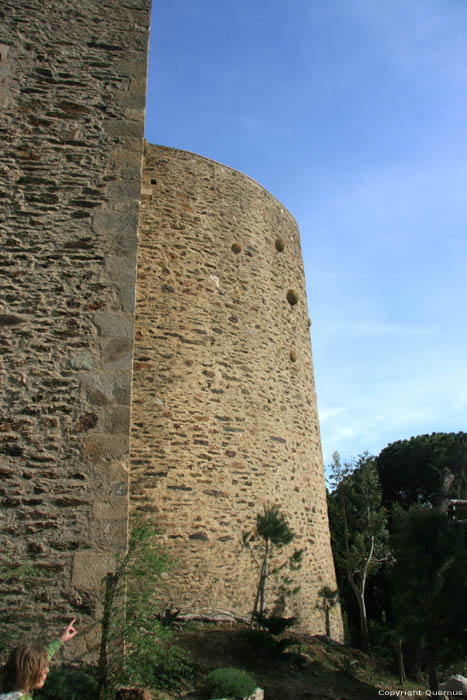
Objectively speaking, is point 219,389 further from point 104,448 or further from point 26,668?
point 26,668

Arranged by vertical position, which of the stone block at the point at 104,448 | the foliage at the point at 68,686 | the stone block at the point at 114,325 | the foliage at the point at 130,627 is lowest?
the foliage at the point at 68,686

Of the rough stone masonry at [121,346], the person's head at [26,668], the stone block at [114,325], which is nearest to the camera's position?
the person's head at [26,668]

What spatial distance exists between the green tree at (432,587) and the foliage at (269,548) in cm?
167

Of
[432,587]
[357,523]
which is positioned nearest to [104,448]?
[432,587]

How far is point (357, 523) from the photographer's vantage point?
38.1 feet

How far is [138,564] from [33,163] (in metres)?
3.80

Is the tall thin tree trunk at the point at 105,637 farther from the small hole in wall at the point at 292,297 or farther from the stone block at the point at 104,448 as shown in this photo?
the small hole in wall at the point at 292,297

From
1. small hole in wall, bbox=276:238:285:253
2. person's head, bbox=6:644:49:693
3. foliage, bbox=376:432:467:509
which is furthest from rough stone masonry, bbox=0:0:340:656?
foliage, bbox=376:432:467:509

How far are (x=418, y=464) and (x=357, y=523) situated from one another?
37.4 feet

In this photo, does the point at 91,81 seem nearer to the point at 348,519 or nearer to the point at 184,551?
the point at 184,551

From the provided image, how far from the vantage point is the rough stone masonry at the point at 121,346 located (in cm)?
395

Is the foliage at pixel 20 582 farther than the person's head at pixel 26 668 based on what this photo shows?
Yes

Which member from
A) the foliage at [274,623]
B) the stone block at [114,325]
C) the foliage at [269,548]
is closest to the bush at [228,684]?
the foliage at [274,623]

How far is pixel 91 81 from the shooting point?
211 inches
